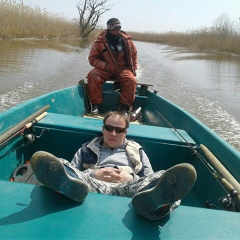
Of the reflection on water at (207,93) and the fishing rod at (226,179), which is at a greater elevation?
the fishing rod at (226,179)

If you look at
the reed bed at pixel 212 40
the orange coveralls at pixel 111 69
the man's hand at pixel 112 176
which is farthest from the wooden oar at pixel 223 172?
the reed bed at pixel 212 40

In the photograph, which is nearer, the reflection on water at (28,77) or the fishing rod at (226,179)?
the fishing rod at (226,179)

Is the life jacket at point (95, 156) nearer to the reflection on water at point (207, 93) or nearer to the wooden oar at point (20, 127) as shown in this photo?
the wooden oar at point (20, 127)

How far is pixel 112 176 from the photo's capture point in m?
1.75

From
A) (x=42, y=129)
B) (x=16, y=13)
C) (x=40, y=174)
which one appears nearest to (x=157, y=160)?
(x=42, y=129)

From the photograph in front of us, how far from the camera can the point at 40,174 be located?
4.22ft

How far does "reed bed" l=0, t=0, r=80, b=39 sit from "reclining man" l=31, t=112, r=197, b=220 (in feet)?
44.3

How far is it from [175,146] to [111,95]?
82.9 inches

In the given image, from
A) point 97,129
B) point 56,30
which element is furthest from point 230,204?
point 56,30

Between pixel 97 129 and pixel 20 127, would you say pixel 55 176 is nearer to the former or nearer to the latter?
pixel 20 127

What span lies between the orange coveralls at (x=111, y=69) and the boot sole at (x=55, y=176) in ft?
9.45

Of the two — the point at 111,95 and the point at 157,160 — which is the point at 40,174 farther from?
the point at 111,95

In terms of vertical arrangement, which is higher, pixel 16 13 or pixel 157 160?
pixel 16 13

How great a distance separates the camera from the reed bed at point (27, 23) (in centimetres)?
1397
